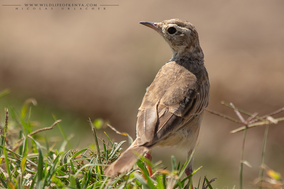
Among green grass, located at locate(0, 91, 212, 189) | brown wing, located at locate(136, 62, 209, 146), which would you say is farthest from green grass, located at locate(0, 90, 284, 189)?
brown wing, located at locate(136, 62, 209, 146)

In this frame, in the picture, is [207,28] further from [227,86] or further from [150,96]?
[150,96]

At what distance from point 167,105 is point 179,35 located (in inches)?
52.6

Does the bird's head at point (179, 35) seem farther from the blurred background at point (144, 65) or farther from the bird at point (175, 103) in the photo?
the blurred background at point (144, 65)

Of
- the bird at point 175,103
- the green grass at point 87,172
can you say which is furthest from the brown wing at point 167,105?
the green grass at point 87,172

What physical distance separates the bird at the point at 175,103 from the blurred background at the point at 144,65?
4911 mm

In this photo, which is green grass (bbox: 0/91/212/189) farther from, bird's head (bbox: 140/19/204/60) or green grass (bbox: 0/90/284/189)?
bird's head (bbox: 140/19/204/60)

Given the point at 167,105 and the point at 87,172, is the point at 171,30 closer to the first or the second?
the point at 167,105

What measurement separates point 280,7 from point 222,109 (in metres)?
4.23

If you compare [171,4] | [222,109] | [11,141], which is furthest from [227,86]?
[11,141]

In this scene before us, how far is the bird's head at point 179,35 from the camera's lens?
4652mm

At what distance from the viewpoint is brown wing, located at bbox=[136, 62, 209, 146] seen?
3411 millimetres

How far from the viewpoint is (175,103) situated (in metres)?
3.80

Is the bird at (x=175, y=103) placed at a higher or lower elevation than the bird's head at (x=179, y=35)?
lower

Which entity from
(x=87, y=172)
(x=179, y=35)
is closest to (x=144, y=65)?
(x=179, y=35)
